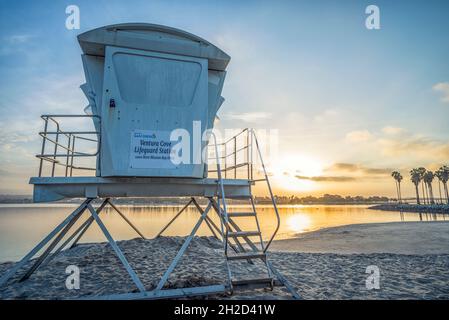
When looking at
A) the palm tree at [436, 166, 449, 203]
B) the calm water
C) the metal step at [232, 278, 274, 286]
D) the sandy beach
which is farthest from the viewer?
the palm tree at [436, 166, 449, 203]

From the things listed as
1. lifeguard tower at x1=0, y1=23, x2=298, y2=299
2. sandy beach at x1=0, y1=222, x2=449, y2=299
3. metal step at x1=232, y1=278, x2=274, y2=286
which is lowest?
sandy beach at x1=0, y1=222, x2=449, y2=299

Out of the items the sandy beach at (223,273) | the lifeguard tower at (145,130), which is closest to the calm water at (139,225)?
the sandy beach at (223,273)

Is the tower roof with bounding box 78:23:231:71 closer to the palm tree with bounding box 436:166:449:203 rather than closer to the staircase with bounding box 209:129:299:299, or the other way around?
the staircase with bounding box 209:129:299:299

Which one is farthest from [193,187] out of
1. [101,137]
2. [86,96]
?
[86,96]

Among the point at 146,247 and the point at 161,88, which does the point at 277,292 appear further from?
the point at 146,247

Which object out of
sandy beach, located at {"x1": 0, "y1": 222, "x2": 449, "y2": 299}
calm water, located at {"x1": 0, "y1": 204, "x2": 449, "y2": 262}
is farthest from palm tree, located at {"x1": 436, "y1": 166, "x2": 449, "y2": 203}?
sandy beach, located at {"x1": 0, "y1": 222, "x2": 449, "y2": 299}

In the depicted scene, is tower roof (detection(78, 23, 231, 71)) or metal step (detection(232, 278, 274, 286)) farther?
tower roof (detection(78, 23, 231, 71))

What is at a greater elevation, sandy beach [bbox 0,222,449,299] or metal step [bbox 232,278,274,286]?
metal step [bbox 232,278,274,286]

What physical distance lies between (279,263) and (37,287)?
289 inches

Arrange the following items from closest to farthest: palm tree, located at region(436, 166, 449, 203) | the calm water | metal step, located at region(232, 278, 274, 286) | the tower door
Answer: metal step, located at region(232, 278, 274, 286), the tower door, the calm water, palm tree, located at region(436, 166, 449, 203)

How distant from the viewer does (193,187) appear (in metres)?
6.56

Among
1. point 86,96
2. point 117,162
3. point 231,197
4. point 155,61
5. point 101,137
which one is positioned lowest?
point 231,197

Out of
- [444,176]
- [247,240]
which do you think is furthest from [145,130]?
[444,176]
